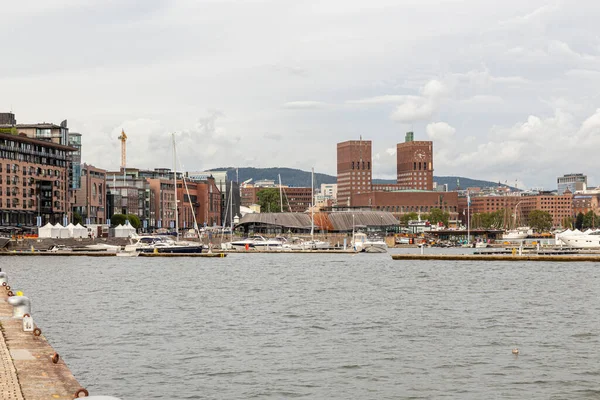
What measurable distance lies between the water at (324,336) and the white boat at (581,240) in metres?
95.4

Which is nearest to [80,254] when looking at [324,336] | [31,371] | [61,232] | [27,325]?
[61,232]

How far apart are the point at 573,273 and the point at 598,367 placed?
7356cm

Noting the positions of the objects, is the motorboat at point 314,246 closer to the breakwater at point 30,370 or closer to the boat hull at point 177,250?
the boat hull at point 177,250

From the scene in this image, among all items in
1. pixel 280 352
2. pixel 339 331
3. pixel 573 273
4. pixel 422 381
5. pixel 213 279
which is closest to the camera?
pixel 422 381

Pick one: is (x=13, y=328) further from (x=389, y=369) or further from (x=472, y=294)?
(x=472, y=294)

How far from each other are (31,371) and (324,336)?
2218cm

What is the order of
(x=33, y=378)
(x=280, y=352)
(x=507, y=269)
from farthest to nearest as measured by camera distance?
(x=507, y=269), (x=280, y=352), (x=33, y=378)

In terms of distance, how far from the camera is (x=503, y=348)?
140 feet

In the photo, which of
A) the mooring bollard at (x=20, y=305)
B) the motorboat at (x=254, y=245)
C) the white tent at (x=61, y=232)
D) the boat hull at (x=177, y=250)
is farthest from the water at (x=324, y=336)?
the white tent at (x=61, y=232)

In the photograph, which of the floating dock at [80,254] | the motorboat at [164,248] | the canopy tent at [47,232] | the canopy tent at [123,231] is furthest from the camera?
the canopy tent at [123,231]

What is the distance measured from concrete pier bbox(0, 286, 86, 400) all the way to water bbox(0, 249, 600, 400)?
279 centimetres

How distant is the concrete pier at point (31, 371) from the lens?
23.7m

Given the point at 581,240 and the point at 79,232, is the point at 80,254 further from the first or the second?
the point at 581,240

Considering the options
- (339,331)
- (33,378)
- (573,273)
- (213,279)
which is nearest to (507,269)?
(573,273)
